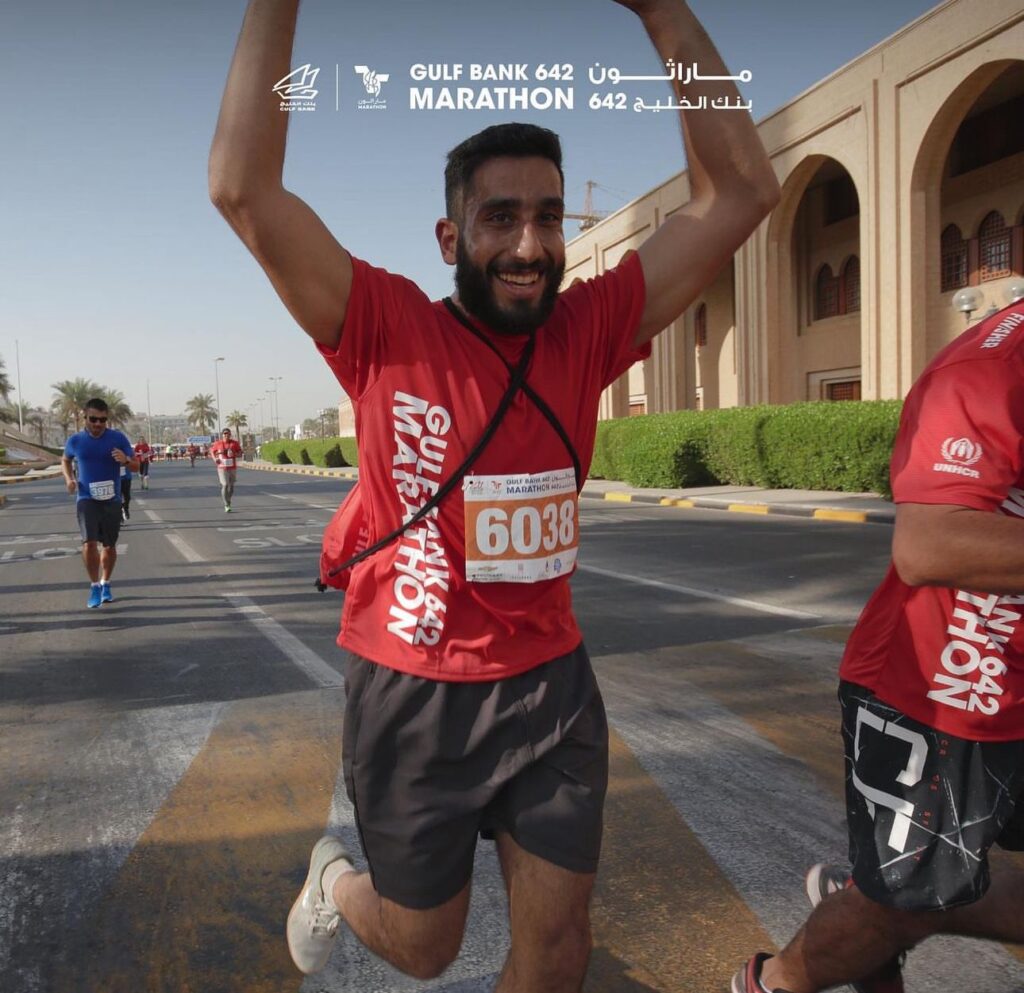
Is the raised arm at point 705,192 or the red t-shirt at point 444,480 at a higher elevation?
the raised arm at point 705,192

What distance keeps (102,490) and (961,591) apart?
8514 mm

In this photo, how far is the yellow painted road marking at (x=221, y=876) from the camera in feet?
8.38

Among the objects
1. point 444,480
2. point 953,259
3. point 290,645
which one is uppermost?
point 953,259

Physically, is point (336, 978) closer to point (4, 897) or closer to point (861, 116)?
point (4, 897)

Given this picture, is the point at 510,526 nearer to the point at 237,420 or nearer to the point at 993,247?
the point at 993,247

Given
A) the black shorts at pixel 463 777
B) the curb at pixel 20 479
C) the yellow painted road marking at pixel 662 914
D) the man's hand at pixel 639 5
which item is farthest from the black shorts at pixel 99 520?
the curb at pixel 20 479

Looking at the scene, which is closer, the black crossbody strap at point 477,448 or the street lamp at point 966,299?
the black crossbody strap at point 477,448

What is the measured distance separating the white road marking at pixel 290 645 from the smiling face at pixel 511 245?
4.05 m

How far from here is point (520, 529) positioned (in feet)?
6.46

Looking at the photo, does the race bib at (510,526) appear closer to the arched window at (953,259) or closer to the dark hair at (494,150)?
the dark hair at (494,150)

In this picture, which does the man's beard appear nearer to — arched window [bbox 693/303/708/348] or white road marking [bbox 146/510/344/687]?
white road marking [bbox 146/510/344/687]

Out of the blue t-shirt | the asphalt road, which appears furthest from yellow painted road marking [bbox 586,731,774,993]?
the blue t-shirt

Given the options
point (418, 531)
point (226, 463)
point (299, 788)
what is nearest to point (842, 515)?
point (299, 788)

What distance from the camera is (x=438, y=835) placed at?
193cm
